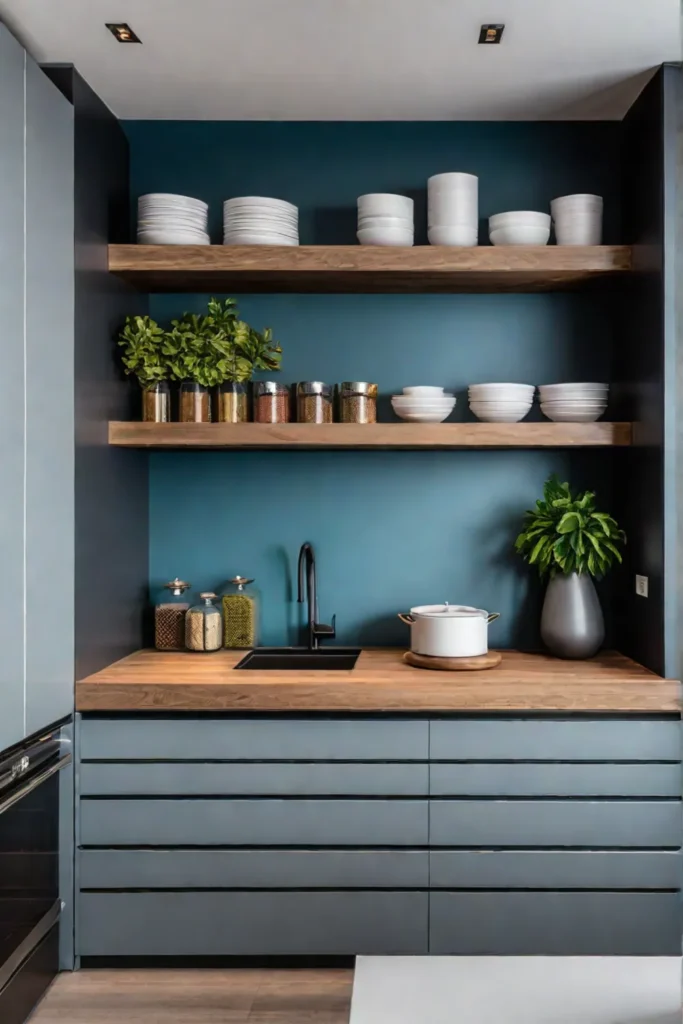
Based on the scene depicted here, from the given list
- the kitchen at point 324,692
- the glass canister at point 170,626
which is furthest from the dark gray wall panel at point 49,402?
the glass canister at point 170,626

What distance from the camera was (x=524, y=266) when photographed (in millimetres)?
2801

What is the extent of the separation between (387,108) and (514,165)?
50 cm

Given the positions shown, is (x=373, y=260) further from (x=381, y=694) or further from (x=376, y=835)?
(x=376, y=835)

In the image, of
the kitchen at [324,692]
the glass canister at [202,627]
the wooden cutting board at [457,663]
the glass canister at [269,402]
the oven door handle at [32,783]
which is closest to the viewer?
the oven door handle at [32,783]

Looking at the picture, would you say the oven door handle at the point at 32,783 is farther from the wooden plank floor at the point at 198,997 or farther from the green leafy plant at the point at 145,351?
the green leafy plant at the point at 145,351

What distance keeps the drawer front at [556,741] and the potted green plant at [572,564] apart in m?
A: 0.38

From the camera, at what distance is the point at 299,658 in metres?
3.07

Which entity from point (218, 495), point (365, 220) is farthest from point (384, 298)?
point (218, 495)

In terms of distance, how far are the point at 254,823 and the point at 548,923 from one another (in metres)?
0.89

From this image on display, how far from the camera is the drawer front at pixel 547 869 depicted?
8.29ft

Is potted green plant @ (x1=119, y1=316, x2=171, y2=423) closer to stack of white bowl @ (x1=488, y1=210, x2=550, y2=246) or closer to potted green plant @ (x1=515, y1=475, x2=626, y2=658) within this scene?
stack of white bowl @ (x1=488, y1=210, x2=550, y2=246)

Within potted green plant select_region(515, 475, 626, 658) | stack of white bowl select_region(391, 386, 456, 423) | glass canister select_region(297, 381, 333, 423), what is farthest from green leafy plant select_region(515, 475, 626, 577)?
glass canister select_region(297, 381, 333, 423)

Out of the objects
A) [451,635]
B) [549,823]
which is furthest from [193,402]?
[549,823]

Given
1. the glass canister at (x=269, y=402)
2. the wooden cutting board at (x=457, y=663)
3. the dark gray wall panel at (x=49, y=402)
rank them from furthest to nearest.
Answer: the glass canister at (x=269, y=402) < the wooden cutting board at (x=457, y=663) < the dark gray wall panel at (x=49, y=402)
